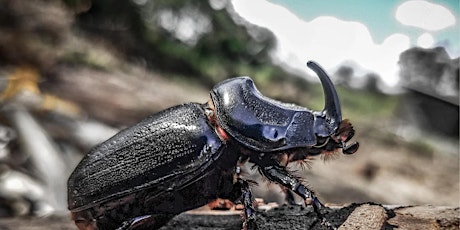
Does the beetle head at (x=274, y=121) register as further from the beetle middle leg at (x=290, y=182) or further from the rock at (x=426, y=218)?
the rock at (x=426, y=218)

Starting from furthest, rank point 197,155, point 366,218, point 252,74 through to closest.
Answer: point 252,74, point 197,155, point 366,218

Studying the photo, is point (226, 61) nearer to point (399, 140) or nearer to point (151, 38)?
point (151, 38)

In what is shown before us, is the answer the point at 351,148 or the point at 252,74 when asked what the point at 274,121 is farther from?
the point at 252,74

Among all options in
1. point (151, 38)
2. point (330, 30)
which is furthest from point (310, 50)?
point (151, 38)

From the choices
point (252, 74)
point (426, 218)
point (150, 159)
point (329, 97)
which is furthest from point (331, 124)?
point (252, 74)

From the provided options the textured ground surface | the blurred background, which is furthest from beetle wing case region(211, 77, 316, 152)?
the blurred background

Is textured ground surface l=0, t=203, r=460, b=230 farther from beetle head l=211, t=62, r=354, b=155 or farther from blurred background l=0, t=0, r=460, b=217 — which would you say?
blurred background l=0, t=0, r=460, b=217
